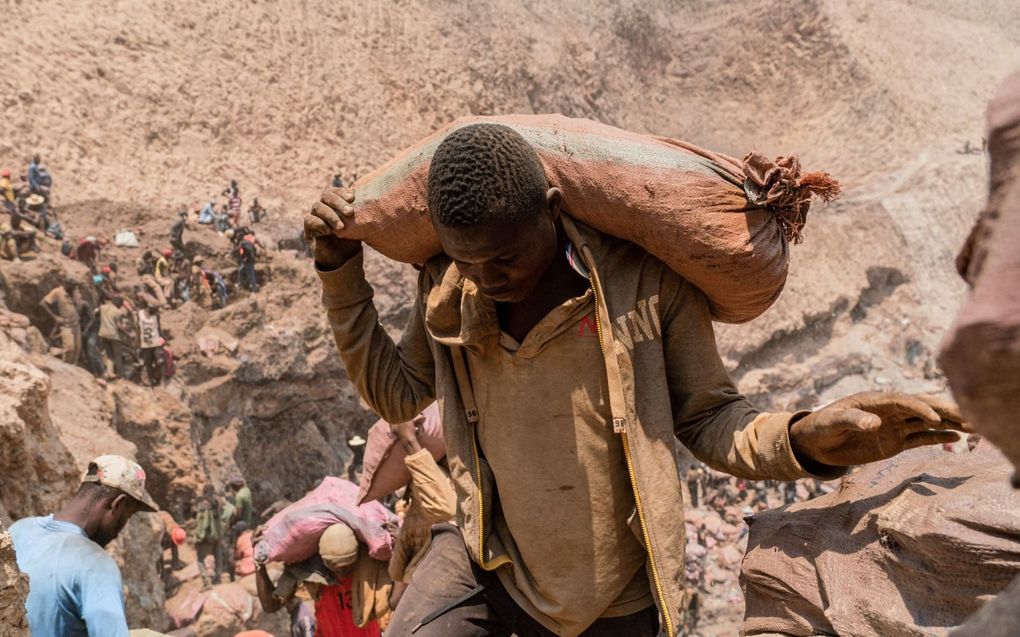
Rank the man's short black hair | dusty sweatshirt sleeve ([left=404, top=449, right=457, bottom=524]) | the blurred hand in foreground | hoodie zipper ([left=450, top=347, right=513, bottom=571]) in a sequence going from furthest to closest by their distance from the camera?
1. dusty sweatshirt sleeve ([left=404, top=449, right=457, bottom=524])
2. hoodie zipper ([left=450, top=347, right=513, bottom=571])
3. the man's short black hair
4. the blurred hand in foreground

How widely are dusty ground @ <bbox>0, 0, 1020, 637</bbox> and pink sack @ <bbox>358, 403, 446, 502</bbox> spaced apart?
163 inches

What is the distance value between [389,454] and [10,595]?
165cm

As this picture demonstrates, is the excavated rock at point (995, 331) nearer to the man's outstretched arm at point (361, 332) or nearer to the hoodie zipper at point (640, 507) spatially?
the hoodie zipper at point (640, 507)

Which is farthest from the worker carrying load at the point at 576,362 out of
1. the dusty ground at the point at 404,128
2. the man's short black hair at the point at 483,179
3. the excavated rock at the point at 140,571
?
the dusty ground at the point at 404,128

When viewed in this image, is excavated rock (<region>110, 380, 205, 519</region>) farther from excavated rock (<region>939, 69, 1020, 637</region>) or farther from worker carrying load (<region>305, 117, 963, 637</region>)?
excavated rock (<region>939, 69, 1020, 637</region>)

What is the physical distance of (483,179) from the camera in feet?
5.05

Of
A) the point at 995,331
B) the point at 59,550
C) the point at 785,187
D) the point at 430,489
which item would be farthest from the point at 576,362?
the point at 59,550

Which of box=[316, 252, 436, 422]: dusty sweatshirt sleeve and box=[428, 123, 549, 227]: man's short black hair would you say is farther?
box=[316, 252, 436, 422]: dusty sweatshirt sleeve

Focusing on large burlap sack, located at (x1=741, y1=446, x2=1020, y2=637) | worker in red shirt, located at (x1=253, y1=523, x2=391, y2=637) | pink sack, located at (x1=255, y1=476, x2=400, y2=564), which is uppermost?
large burlap sack, located at (x1=741, y1=446, x2=1020, y2=637)

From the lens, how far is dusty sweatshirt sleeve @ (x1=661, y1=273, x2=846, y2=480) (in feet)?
5.75

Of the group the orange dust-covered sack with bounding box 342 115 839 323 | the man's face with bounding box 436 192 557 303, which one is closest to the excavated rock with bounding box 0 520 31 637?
the man's face with bounding box 436 192 557 303

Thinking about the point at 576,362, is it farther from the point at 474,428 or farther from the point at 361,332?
the point at 361,332

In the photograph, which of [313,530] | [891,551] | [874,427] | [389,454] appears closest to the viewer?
[874,427]

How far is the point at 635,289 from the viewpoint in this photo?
1.77 meters
